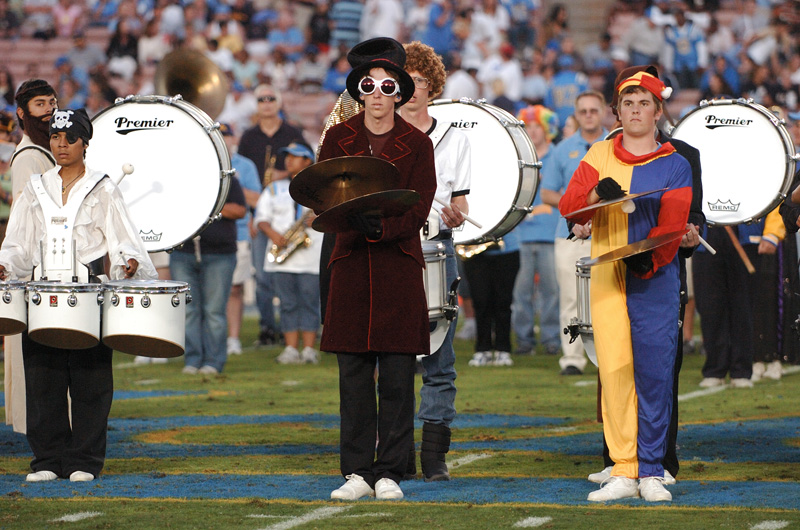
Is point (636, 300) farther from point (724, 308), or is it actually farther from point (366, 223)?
point (724, 308)

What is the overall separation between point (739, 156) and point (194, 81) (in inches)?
240

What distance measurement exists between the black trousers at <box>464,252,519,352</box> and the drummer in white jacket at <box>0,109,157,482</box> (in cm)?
653

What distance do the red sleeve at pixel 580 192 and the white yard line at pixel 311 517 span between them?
5.70ft

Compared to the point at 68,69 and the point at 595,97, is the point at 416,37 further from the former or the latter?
the point at 595,97

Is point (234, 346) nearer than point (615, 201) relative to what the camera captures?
No

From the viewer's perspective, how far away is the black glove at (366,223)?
6.10 meters

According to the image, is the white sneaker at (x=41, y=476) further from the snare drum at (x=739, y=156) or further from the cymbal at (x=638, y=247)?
the snare drum at (x=739, y=156)

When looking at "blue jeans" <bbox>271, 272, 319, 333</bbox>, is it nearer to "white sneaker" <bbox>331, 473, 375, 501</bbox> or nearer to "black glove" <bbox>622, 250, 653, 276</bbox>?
"white sneaker" <bbox>331, 473, 375, 501</bbox>

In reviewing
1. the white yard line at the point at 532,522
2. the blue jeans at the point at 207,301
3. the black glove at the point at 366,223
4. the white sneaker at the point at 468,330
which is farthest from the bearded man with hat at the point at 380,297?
the white sneaker at the point at 468,330

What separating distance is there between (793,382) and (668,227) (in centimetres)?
585

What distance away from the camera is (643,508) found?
6160 millimetres

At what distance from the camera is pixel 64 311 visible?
6562 mm

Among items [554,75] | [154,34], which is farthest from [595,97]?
[154,34]

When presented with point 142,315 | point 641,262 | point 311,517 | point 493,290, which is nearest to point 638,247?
point 641,262
